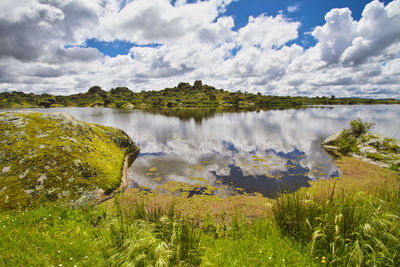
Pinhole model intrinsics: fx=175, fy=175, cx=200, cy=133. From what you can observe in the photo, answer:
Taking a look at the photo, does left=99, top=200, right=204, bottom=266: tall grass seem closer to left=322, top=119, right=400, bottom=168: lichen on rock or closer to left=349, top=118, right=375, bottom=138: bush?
left=322, top=119, right=400, bottom=168: lichen on rock

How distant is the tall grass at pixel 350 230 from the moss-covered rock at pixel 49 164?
10455 millimetres

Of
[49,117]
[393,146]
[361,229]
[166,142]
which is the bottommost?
[166,142]

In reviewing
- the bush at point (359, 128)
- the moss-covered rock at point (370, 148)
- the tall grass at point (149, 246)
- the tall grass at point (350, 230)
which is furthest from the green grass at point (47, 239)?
the bush at point (359, 128)

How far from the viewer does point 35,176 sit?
9.26 m

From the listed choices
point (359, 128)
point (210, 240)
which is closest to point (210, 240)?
point (210, 240)

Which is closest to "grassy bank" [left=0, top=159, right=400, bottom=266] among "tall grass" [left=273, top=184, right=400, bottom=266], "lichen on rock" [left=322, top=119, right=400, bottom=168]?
"tall grass" [left=273, top=184, right=400, bottom=266]

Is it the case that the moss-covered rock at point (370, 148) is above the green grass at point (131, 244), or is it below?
below

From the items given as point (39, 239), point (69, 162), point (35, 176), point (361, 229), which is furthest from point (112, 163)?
point (361, 229)

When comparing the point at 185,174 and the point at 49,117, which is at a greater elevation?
the point at 49,117

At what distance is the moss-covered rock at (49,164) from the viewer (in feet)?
28.6

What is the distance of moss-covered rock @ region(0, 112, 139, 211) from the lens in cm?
873

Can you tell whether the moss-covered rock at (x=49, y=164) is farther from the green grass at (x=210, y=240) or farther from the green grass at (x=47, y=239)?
the green grass at (x=210, y=240)

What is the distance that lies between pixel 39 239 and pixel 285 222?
8.44m

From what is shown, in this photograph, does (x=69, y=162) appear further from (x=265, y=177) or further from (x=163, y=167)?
(x=265, y=177)
